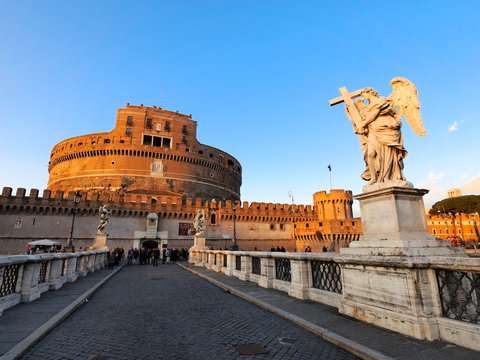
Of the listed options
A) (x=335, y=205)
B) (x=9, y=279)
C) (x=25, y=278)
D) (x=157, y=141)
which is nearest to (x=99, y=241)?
(x=25, y=278)

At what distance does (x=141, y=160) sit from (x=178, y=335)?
50.7m

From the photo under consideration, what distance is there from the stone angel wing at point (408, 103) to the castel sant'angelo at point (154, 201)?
25.9m

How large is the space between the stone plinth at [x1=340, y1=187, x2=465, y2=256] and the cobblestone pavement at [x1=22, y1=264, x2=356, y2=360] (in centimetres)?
174

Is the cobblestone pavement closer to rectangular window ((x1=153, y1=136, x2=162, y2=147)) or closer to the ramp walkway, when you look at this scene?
the ramp walkway

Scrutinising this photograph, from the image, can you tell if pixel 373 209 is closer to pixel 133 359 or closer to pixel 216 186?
pixel 133 359

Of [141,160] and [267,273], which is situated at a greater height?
[141,160]

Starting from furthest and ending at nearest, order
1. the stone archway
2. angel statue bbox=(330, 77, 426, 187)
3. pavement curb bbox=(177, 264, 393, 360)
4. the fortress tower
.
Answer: the fortress tower < the stone archway < angel statue bbox=(330, 77, 426, 187) < pavement curb bbox=(177, 264, 393, 360)

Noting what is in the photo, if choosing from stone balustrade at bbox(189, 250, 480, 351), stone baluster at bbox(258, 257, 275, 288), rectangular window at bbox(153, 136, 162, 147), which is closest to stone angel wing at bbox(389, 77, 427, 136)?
stone balustrade at bbox(189, 250, 480, 351)

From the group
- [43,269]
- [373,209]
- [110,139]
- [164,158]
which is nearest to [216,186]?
[164,158]

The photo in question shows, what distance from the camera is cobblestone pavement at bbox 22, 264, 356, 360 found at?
335 cm

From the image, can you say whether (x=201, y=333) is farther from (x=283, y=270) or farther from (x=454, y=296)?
(x=283, y=270)

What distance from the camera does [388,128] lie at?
4852 mm

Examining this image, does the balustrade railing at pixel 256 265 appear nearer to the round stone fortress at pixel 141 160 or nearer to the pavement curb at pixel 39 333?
the pavement curb at pixel 39 333

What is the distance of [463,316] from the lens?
11.3ft
